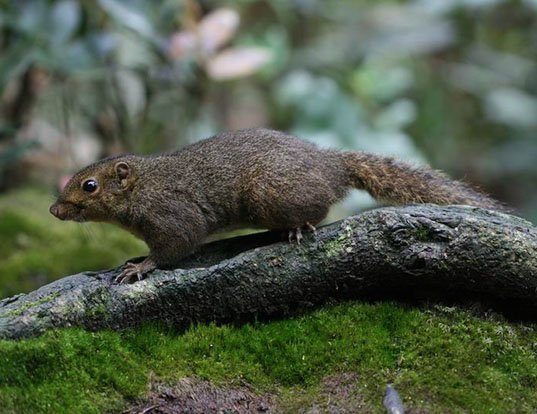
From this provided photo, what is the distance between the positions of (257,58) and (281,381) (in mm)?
5119

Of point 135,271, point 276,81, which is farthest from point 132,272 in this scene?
point 276,81

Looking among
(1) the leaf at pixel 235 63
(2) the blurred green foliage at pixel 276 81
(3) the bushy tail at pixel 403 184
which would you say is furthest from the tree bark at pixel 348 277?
(1) the leaf at pixel 235 63

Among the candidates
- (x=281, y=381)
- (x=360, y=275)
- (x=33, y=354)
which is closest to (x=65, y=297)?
(x=33, y=354)

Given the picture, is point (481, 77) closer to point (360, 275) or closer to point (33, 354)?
point (360, 275)

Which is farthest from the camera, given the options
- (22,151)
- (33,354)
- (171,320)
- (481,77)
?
(481,77)

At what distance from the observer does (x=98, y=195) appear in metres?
6.13

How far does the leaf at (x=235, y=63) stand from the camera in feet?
29.9

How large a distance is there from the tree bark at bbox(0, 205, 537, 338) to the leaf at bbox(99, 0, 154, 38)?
4.08 meters

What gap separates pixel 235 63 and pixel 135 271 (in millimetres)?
4392

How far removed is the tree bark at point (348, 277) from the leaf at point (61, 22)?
4.20m

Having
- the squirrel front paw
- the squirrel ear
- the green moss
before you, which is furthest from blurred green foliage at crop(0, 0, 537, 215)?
the green moss

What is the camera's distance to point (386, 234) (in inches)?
197

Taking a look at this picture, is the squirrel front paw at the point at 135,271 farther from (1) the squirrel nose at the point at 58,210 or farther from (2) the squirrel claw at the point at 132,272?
(1) the squirrel nose at the point at 58,210

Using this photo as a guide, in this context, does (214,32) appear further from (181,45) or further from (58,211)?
(58,211)
